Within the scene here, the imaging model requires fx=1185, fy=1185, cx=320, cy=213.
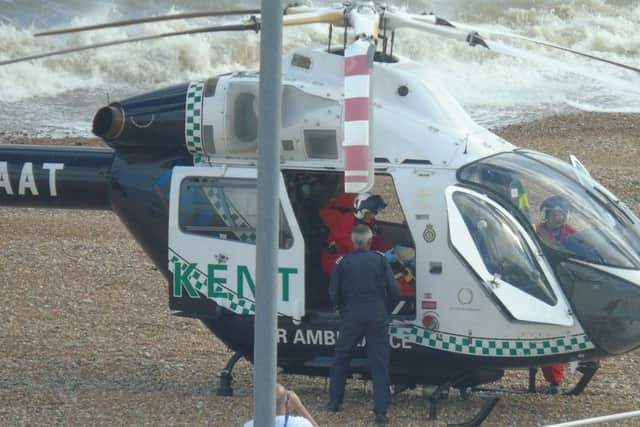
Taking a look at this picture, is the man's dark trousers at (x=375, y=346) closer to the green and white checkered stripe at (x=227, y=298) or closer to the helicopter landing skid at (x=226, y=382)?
the green and white checkered stripe at (x=227, y=298)

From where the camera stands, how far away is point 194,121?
9.19 m

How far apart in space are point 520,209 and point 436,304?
0.92 meters

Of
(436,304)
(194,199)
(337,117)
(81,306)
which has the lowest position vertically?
(81,306)

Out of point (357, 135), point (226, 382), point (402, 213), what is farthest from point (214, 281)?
point (357, 135)

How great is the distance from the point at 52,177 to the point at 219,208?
5.58 feet

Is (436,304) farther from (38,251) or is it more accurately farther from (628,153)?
(628,153)

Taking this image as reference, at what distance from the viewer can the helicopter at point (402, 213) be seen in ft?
27.5

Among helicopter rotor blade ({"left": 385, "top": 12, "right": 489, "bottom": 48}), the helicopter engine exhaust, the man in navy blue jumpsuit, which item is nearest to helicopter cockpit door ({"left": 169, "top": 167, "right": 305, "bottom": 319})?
the helicopter engine exhaust

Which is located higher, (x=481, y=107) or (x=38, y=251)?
(x=481, y=107)

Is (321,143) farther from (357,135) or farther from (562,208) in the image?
(357,135)

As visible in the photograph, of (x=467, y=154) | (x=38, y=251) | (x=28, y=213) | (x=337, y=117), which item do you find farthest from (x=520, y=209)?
(x=28, y=213)

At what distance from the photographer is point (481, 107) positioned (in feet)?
89.1

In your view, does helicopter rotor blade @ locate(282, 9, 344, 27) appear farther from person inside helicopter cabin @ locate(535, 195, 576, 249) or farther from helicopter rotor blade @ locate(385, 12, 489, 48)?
person inside helicopter cabin @ locate(535, 195, 576, 249)

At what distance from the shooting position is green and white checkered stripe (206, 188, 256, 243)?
29.8 ft
